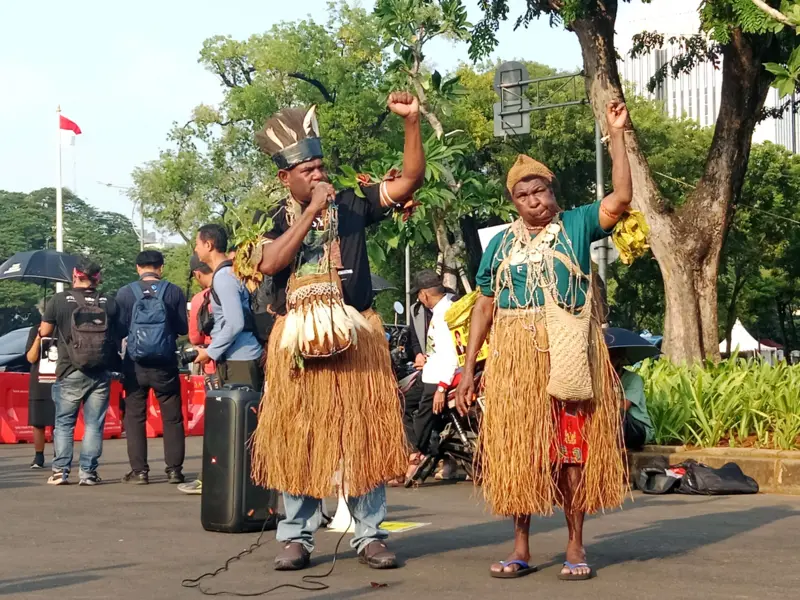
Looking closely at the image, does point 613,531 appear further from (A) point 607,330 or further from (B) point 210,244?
(B) point 210,244

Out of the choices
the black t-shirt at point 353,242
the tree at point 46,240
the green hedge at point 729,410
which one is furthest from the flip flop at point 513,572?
the tree at point 46,240

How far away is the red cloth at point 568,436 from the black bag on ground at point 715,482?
167 inches

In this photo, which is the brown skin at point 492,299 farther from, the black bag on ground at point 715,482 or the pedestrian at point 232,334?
the black bag on ground at point 715,482

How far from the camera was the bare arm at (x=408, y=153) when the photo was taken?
19.6 ft

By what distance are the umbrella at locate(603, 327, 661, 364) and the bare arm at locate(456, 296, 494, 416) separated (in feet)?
12.5

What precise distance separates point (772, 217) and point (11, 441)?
98.6ft

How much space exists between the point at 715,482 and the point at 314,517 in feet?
14.9

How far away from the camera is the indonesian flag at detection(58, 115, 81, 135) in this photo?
47438mm

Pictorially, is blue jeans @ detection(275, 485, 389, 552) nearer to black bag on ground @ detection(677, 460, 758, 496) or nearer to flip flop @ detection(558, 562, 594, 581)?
flip flop @ detection(558, 562, 594, 581)

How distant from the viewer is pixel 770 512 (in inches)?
349

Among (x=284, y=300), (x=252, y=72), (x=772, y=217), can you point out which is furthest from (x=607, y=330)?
(x=252, y=72)

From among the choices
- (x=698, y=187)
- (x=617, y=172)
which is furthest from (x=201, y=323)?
(x=698, y=187)

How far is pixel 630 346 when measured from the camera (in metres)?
10.3

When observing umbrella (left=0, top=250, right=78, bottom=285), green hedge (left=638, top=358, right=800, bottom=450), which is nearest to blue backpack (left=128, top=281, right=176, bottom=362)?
green hedge (left=638, top=358, right=800, bottom=450)
